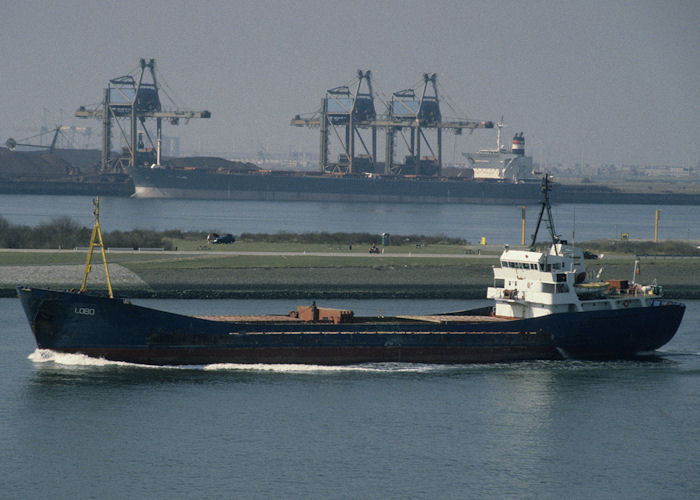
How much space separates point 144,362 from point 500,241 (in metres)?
84.9

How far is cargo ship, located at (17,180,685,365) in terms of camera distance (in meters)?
45.8

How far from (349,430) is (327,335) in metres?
9.67

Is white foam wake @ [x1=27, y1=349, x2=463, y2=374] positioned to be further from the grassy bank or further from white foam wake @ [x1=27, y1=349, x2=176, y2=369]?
the grassy bank

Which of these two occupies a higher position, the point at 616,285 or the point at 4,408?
the point at 616,285

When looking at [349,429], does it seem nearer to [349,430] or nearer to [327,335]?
[349,430]

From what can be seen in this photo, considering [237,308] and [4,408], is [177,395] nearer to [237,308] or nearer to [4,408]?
[4,408]

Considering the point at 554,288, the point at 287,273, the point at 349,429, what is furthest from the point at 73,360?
the point at 287,273

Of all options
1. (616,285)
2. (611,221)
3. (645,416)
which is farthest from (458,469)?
(611,221)

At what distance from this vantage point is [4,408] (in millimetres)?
40031

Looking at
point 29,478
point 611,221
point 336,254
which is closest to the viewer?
point 29,478

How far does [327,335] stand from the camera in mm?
47344

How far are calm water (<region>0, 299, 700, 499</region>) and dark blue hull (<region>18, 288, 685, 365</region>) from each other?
0.71 metres

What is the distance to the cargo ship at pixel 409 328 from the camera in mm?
45781

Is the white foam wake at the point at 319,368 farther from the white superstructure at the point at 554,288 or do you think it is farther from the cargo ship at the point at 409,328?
the white superstructure at the point at 554,288
